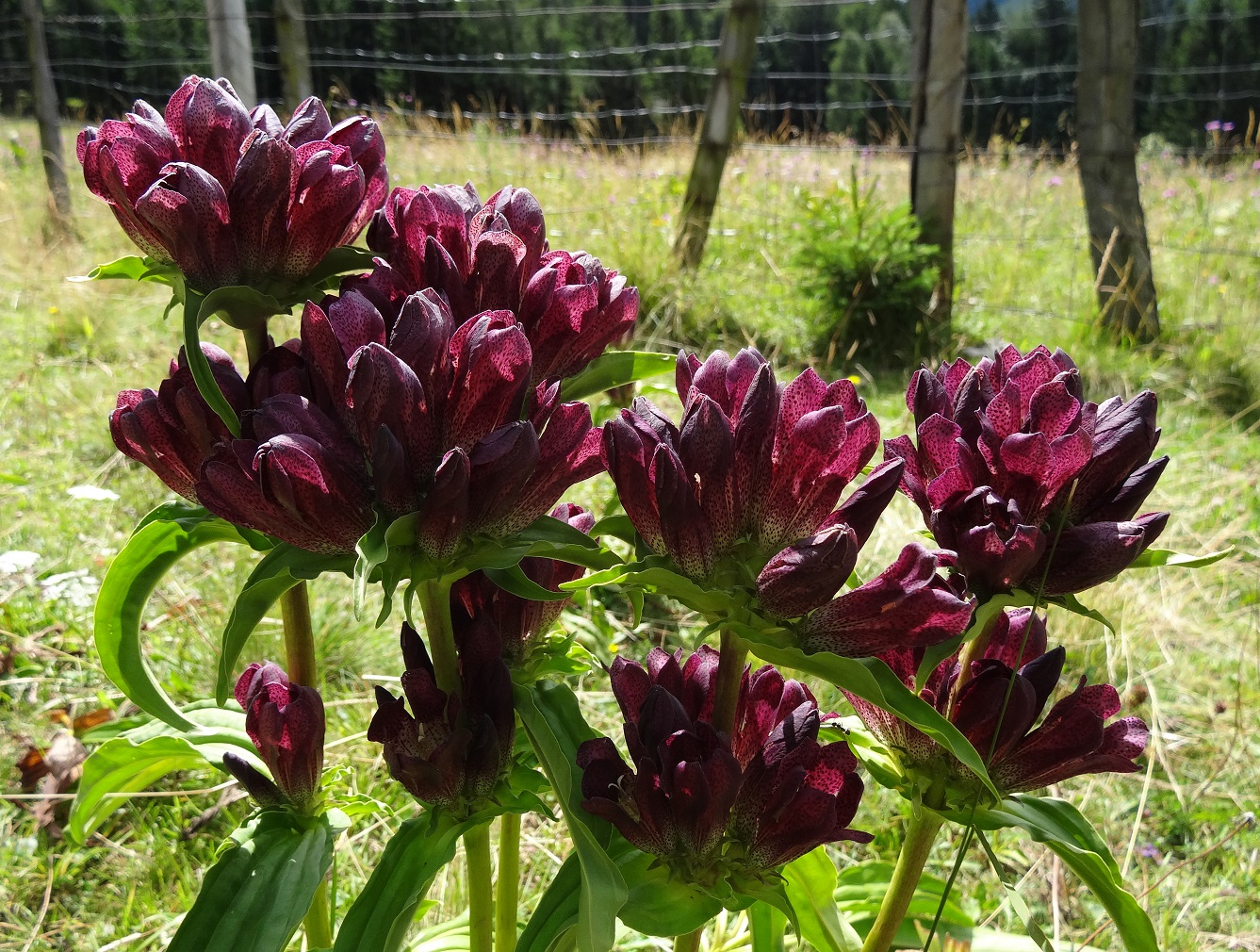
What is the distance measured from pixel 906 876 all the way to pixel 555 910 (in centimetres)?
35

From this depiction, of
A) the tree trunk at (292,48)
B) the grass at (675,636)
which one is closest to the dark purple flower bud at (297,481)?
the grass at (675,636)

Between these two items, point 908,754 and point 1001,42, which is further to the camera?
point 1001,42

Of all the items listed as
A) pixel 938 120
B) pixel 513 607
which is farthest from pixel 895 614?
pixel 938 120

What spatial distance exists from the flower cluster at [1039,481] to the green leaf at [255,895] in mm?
676

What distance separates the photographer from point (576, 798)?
0.85 m

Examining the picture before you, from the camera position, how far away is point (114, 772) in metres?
1.19

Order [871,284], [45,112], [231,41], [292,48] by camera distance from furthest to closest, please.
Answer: [45,112], [871,284], [292,48], [231,41]

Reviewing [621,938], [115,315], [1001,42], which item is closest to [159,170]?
[621,938]

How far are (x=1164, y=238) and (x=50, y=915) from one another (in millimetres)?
7410

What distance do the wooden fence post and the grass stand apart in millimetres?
1023

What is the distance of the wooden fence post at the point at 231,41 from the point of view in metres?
3.80

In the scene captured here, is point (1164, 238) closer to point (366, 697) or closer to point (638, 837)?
point (366, 697)

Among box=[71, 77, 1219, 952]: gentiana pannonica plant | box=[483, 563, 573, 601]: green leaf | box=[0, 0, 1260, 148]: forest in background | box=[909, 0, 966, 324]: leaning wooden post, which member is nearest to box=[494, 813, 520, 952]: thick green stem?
box=[71, 77, 1219, 952]: gentiana pannonica plant

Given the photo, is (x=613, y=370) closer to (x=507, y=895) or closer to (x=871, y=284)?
(x=507, y=895)
